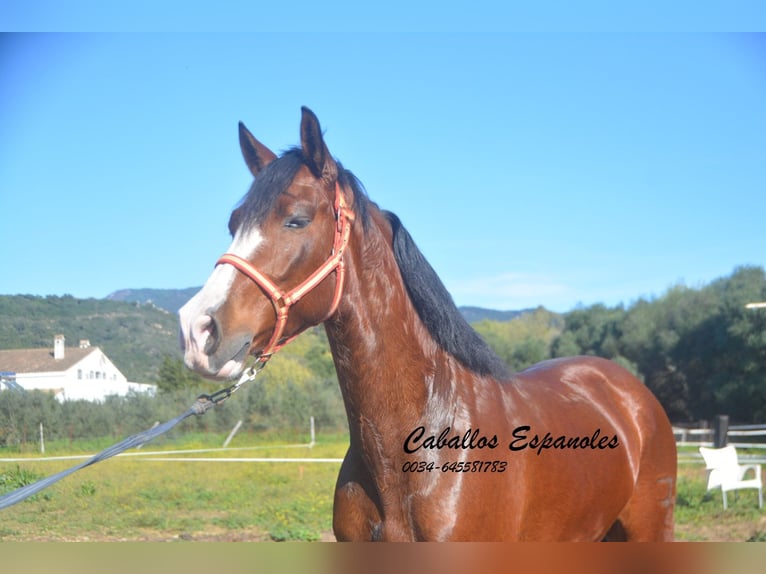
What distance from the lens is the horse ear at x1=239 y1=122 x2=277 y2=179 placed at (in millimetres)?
2264

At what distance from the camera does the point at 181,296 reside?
5.85 m

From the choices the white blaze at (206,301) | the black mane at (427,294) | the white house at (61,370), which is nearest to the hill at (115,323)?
the white house at (61,370)

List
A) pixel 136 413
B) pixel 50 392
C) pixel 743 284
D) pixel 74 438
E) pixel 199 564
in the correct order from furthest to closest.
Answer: pixel 743 284 < pixel 136 413 < pixel 74 438 < pixel 50 392 < pixel 199 564

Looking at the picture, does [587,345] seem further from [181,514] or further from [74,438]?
[74,438]

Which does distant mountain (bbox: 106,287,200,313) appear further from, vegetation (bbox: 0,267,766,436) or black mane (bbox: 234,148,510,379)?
black mane (bbox: 234,148,510,379)

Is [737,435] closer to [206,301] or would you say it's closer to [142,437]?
[142,437]

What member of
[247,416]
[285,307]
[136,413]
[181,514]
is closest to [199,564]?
[285,307]

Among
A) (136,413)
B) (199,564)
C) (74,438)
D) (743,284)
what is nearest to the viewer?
(199,564)

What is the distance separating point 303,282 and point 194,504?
7186mm

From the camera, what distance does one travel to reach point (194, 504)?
796 cm

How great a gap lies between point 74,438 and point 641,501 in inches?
182

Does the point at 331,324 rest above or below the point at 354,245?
below

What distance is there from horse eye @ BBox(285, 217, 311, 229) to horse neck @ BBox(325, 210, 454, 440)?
0.20 m

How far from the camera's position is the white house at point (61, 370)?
4590 mm
